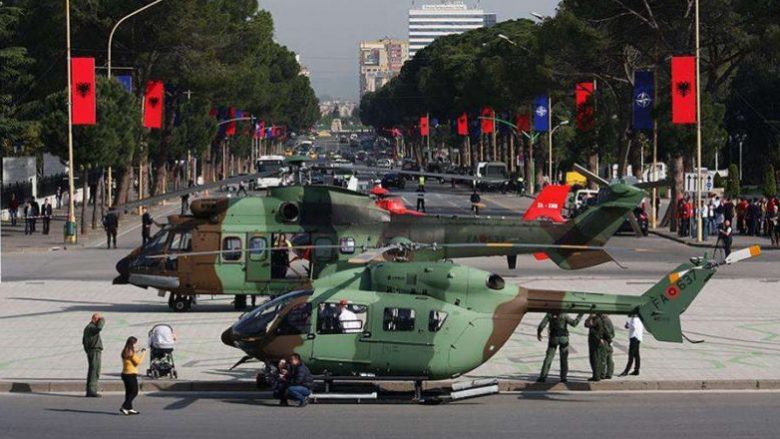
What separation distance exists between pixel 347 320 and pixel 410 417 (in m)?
2.23

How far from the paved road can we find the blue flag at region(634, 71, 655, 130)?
141 ft

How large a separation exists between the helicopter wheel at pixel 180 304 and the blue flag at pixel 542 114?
201 feet

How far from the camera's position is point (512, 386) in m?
27.2

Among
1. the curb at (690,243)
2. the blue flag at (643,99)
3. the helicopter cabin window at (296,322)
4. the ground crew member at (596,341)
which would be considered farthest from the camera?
the blue flag at (643,99)

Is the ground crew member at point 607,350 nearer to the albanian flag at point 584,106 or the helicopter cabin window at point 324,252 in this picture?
the helicopter cabin window at point 324,252

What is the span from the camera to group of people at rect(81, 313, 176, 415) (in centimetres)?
2458

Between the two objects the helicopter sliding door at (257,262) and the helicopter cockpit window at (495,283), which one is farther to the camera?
the helicopter sliding door at (257,262)

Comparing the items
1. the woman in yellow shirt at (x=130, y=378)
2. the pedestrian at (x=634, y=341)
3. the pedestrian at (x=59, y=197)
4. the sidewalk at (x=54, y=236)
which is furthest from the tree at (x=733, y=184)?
the woman in yellow shirt at (x=130, y=378)

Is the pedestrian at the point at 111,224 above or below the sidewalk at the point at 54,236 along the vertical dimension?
above

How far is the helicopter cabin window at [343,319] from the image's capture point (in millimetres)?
25578

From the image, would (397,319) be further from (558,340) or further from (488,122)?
(488,122)

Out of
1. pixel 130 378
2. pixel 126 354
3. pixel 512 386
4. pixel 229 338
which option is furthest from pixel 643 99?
pixel 130 378

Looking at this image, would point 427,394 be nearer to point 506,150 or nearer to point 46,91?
point 46,91

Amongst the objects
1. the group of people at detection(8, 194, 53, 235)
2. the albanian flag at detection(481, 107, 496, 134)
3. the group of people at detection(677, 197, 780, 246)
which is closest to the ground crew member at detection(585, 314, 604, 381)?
the group of people at detection(677, 197, 780, 246)
